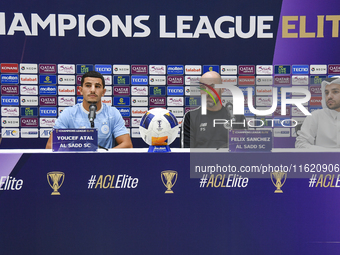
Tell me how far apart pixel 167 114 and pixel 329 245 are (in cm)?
125

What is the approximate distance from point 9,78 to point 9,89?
0.49 feet

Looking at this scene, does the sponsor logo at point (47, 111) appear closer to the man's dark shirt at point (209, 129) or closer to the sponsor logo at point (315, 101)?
the man's dark shirt at point (209, 129)

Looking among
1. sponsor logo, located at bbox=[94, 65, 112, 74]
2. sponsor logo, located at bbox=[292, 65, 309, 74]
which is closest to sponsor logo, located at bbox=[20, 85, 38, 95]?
sponsor logo, located at bbox=[94, 65, 112, 74]

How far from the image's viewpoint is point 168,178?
1724mm

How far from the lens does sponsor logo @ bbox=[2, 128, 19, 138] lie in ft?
Result: 12.9

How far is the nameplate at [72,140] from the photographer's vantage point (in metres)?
1.75

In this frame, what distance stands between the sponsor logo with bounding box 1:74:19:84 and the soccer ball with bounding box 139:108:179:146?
2.89 m

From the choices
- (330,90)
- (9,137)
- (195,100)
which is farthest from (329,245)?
(9,137)

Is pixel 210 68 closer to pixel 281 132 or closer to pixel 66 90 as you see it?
pixel 66 90

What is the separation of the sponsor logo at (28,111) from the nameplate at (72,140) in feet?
8.18

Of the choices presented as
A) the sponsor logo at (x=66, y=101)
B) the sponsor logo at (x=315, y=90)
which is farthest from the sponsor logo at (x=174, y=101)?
the sponsor logo at (x=315, y=90)

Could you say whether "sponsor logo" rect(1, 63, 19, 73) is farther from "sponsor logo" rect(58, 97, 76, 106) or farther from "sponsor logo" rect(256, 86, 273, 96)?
"sponsor logo" rect(256, 86, 273, 96)

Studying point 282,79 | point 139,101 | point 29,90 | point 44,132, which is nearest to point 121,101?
point 139,101

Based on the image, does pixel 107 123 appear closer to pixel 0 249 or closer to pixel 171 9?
pixel 0 249
